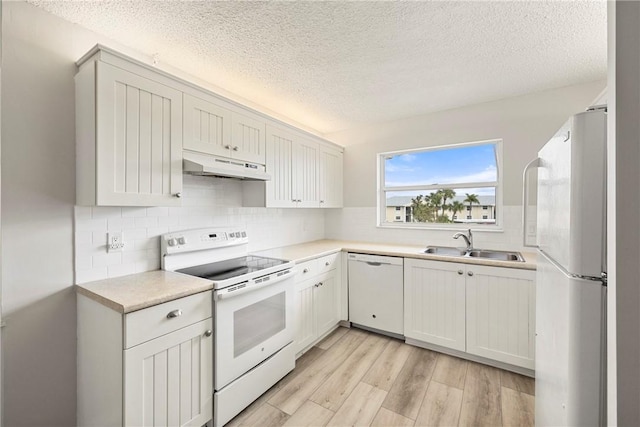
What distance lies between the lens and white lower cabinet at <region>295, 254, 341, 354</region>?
248cm

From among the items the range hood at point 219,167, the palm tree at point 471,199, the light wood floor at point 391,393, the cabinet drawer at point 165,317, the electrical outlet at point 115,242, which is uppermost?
the range hood at point 219,167

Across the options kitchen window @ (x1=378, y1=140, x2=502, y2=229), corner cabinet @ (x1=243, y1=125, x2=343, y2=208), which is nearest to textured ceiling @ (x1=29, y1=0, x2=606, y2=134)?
corner cabinet @ (x1=243, y1=125, x2=343, y2=208)

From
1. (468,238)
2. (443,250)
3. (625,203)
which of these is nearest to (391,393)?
(443,250)

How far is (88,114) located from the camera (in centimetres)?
156

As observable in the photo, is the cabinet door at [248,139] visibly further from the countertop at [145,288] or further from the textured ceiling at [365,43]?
the countertop at [145,288]

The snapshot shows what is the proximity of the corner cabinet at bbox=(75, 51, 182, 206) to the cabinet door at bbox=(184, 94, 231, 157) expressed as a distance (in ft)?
0.22

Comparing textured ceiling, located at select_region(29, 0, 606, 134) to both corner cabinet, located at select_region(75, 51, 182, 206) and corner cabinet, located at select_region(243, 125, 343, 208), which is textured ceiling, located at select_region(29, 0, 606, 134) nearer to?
corner cabinet, located at select_region(75, 51, 182, 206)

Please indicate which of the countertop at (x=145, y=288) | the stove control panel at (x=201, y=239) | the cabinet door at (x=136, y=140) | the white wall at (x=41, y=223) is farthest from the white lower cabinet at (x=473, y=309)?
the white wall at (x=41, y=223)

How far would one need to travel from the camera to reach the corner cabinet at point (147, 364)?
1334 millimetres

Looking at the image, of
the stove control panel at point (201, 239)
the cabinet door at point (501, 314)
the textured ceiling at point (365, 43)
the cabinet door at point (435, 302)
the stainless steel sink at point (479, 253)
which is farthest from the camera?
the stainless steel sink at point (479, 253)

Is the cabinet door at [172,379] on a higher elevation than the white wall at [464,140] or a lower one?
lower

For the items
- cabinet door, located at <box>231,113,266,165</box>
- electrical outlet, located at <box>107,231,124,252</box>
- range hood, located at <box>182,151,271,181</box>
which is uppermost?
cabinet door, located at <box>231,113,266,165</box>

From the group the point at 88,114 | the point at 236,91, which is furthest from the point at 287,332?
the point at 236,91

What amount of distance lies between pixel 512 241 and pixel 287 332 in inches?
94.2
